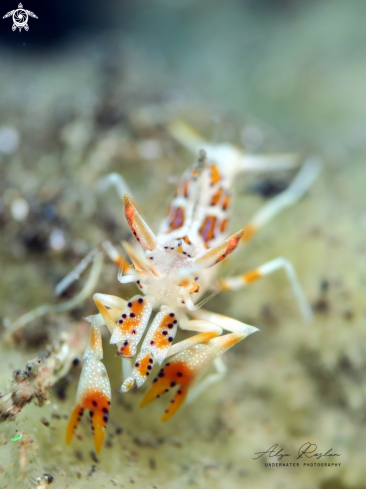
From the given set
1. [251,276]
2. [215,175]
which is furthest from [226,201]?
[251,276]

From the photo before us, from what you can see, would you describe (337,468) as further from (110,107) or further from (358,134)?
(358,134)

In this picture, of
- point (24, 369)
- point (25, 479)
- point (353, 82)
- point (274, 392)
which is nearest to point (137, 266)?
point (24, 369)

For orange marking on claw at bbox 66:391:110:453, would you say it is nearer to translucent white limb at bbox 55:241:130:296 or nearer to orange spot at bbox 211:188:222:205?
translucent white limb at bbox 55:241:130:296

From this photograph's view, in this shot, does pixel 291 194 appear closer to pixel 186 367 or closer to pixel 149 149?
pixel 149 149

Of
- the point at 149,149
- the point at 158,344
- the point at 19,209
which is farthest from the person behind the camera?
the point at 149,149

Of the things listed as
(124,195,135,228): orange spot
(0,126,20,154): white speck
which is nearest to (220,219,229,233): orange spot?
(124,195,135,228): orange spot

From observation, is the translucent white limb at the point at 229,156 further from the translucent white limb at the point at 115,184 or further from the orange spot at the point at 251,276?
the orange spot at the point at 251,276
